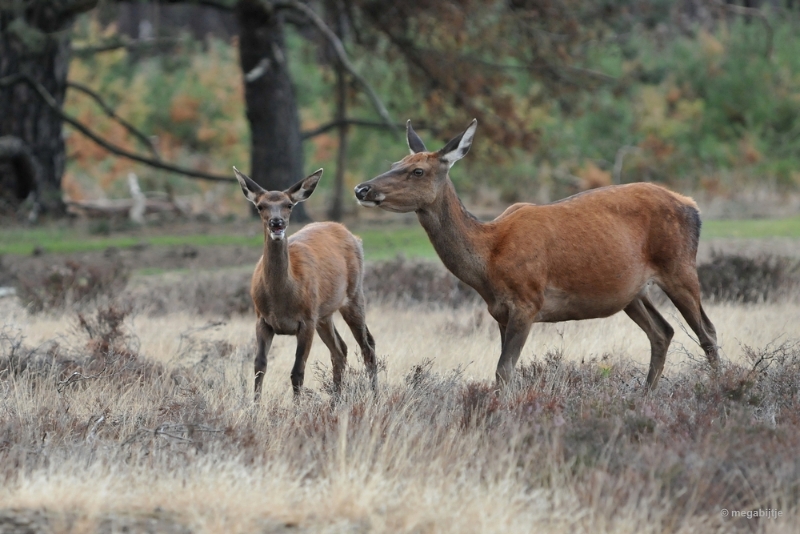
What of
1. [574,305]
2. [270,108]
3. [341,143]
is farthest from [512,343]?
[270,108]

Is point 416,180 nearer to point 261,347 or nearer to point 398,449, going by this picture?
point 261,347

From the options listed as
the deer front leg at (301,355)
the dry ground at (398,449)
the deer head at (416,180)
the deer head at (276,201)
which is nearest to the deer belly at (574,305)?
the dry ground at (398,449)

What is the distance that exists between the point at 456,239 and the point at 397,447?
2431 mm

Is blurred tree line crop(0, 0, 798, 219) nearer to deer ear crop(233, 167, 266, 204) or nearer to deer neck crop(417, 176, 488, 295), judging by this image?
deer ear crop(233, 167, 266, 204)

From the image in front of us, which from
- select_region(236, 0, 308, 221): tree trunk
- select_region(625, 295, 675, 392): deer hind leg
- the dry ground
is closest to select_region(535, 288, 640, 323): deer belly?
the dry ground

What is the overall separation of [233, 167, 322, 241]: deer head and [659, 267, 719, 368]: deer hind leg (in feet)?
9.61

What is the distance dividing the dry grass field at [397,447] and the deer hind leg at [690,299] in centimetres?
21

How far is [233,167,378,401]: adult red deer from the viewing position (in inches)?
374

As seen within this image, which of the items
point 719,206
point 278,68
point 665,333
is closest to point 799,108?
point 719,206

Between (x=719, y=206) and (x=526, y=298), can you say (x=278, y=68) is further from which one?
(x=526, y=298)

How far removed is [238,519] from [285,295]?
3.92m

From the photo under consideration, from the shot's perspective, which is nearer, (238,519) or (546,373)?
(238,519)

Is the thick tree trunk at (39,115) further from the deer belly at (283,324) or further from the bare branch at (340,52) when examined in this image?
the deer belly at (283,324)

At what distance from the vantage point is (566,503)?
6.16m
